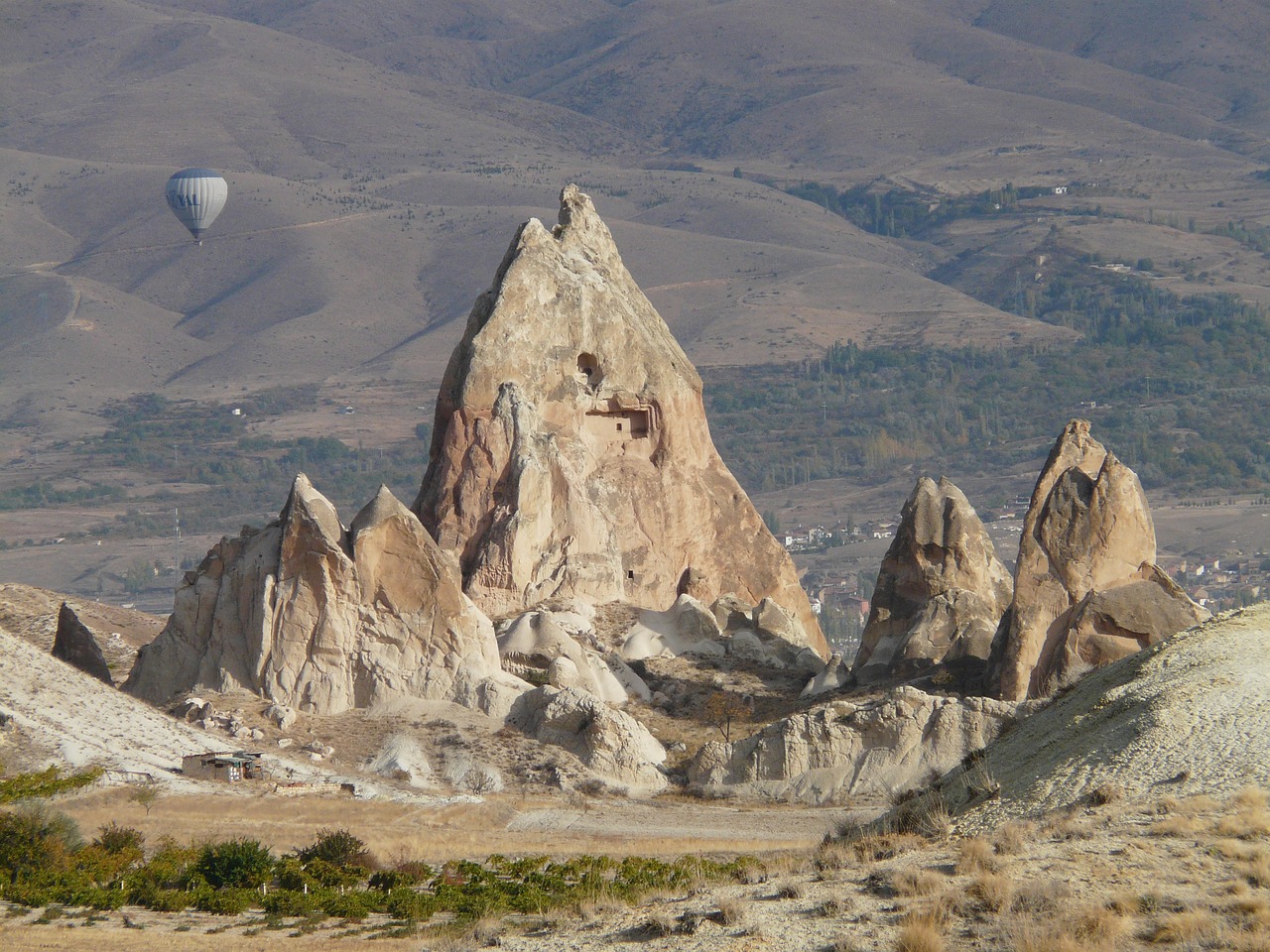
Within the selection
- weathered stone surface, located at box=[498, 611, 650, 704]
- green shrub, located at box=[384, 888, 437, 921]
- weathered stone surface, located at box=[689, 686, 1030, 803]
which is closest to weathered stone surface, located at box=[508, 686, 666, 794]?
weathered stone surface, located at box=[689, 686, 1030, 803]

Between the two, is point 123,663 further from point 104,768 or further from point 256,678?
point 104,768

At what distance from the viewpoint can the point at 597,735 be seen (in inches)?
1527

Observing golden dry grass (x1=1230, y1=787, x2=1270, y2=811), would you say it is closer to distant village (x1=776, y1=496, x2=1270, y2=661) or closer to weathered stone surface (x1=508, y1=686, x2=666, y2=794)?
weathered stone surface (x1=508, y1=686, x2=666, y2=794)

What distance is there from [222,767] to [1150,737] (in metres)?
16.6

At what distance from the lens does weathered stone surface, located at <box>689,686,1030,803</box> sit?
36625mm

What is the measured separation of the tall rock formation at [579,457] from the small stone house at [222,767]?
10.8 m

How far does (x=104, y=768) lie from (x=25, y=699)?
242cm

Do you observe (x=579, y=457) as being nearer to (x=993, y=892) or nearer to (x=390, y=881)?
(x=390, y=881)

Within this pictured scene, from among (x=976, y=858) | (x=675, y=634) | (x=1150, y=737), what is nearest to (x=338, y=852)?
(x=976, y=858)

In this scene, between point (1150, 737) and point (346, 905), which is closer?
point (1150, 737)

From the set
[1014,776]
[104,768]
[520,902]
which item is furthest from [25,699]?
[1014,776]

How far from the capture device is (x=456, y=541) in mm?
48125

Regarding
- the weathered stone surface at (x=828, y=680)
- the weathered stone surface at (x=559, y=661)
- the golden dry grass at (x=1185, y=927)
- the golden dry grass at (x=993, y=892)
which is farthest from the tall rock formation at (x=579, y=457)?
the golden dry grass at (x=1185, y=927)

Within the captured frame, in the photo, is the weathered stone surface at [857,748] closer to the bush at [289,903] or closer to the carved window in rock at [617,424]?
the bush at [289,903]
